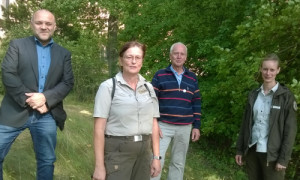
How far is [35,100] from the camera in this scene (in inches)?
127

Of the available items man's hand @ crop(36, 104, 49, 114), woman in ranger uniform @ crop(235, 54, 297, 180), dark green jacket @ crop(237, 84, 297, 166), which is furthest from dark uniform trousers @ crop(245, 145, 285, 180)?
man's hand @ crop(36, 104, 49, 114)

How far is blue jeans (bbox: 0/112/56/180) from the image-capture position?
3.32 meters

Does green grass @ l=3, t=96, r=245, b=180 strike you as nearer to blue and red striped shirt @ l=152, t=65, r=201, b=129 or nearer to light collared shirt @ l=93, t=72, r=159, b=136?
blue and red striped shirt @ l=152, t=65, r=201, b=129

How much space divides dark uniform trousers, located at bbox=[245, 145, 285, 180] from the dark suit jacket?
7.09 feet

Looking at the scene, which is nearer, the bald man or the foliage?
the bald man

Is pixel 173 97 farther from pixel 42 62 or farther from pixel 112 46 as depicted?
pixel 112 46

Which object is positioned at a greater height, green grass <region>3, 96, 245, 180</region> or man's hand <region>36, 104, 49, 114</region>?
man's hand <region>36, 104, 49, 114</region>

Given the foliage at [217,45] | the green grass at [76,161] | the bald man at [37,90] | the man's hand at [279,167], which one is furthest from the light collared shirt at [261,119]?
the green grass at [76,161]

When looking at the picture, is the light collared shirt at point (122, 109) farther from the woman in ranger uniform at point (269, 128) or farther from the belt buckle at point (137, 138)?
the woman in ranger uniform at point (269, 128)

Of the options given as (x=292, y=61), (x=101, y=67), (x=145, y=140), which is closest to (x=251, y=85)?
(x=292, y=61)

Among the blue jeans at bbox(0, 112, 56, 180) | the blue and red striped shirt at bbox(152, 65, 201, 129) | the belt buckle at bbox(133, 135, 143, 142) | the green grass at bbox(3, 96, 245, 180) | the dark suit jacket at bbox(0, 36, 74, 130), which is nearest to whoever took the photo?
the belt buckle at bbox(133, 135, 143, 142)

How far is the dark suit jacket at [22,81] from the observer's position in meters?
3.21

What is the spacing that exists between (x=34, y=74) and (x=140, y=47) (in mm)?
1250

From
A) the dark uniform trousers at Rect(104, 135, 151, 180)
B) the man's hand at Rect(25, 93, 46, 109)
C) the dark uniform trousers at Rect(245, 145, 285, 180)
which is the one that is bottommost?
the dark uniform trousers at Rect(245, 145, 285, 180)
